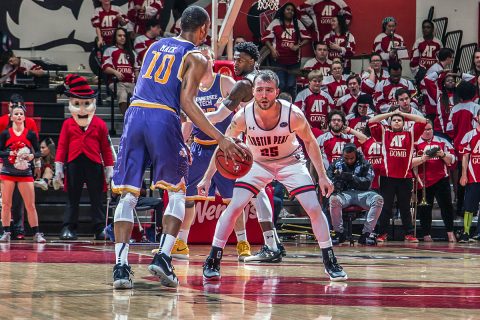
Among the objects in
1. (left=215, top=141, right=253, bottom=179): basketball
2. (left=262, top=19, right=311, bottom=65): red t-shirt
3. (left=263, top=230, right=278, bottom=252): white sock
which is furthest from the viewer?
(left=262, top=19, right=311, bottom=65): red t-shirt

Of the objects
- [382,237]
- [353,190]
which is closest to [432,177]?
Result: [382,237]

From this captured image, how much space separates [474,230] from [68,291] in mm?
11762

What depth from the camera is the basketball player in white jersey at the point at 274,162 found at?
28.2 feet

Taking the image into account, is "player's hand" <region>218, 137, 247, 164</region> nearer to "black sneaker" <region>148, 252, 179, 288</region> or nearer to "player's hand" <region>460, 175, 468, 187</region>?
"black sneaker" <region>148, 252, 179, 288</region>

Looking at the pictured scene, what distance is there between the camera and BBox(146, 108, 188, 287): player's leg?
7324 millimetres

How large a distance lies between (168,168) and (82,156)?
780 centimetres

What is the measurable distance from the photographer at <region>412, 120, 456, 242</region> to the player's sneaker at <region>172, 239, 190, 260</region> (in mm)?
6719

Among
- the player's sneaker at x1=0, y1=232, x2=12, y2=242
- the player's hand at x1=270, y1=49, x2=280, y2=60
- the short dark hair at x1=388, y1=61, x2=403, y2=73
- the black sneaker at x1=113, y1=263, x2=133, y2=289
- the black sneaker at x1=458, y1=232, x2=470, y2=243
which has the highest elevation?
the player's hand at x1=270, y1=49, x2=280, y2=60

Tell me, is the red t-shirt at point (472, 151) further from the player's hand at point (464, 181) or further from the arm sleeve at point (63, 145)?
the arm sleeve at point (63, 145)

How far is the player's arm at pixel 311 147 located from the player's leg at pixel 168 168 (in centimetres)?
155

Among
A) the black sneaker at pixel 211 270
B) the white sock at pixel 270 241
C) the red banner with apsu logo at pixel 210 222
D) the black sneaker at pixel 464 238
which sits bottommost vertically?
the black sneaker at pixel 464 238

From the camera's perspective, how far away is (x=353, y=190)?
1531 cm

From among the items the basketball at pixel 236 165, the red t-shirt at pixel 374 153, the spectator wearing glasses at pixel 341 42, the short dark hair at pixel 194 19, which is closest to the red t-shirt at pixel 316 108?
the red t-shirt at pixel 374 153

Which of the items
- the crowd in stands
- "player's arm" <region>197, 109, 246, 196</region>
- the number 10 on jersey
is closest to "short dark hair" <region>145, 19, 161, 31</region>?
the crowd in stands
